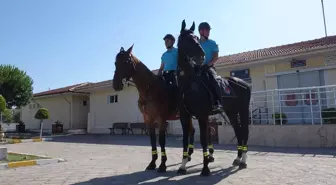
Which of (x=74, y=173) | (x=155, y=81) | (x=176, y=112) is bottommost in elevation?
(x=74, y=173)

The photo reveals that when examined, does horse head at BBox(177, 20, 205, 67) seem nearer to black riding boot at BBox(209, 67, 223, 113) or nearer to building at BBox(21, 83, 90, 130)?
black riding boot at BBox(209, 67, 223, 113)

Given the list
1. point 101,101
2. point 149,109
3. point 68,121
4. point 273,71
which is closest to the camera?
point 149,109

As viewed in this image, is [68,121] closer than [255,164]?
No

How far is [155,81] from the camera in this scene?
231 inches

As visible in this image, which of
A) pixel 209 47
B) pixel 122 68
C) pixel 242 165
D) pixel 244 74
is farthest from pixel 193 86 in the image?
pixel 244 74

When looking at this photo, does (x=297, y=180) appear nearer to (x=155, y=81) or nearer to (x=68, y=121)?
(x=155, y=81)

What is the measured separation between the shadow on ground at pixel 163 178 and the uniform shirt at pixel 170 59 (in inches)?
91.1

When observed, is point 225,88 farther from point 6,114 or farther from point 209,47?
point 6,114

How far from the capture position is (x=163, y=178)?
17.0 feet

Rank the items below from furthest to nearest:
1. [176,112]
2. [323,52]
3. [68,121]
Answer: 1. [68,121]
2. [323,52]
3. [176,112]

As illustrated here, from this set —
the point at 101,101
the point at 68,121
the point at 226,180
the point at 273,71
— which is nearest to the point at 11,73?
the point at 68,121

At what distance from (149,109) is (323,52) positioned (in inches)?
414

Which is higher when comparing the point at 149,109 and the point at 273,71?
the point at 273,71

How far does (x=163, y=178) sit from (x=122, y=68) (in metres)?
2.18
